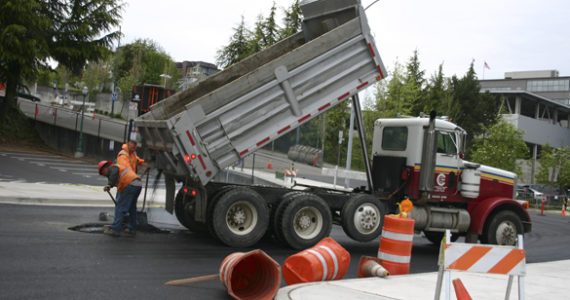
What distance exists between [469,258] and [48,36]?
29.4 meters

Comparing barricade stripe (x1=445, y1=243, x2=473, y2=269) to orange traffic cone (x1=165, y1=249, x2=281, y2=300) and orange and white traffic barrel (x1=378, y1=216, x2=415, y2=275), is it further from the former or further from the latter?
orange and white traffic barrel (x1=378, y1=216, x2=415, y2=275)

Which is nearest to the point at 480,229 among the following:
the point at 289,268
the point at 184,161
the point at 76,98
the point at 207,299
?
the point at 289,268

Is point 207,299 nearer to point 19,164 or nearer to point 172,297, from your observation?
point 172,297

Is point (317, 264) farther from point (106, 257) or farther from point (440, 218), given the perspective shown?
point (440, 218)

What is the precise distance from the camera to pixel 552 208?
39094mm

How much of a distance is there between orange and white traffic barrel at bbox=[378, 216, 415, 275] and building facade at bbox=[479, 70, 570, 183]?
42.7 m

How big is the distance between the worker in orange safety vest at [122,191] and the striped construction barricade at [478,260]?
5581mm

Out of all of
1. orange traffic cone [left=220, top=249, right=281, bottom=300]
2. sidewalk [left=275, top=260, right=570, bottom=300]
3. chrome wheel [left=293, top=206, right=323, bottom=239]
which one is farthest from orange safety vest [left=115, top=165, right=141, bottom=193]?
sidewalk [left=275, top=260, right=570, bottom=300]

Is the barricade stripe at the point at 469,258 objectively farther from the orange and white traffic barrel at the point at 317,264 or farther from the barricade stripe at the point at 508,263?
the orange and white traffic barrel at the point at 317,264

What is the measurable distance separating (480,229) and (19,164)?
18988 mm

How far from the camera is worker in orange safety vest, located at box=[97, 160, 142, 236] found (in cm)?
898

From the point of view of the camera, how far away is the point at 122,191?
29.6 ft

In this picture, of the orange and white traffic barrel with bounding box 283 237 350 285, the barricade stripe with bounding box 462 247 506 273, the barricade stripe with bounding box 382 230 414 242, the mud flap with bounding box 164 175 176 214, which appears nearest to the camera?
the barricade stripe with bounding box 462 247 506 273

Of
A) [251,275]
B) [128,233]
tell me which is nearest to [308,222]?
[128,233]
